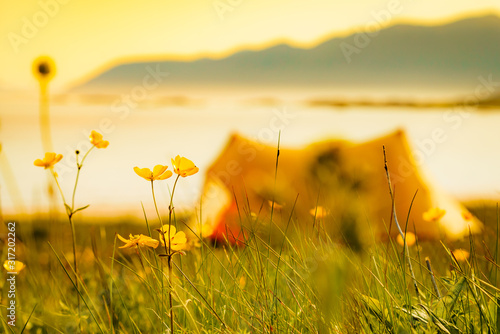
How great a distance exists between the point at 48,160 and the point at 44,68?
5.26 feet

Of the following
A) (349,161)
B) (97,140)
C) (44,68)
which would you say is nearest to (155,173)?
(97,140)

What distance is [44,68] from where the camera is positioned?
2686 millimetres

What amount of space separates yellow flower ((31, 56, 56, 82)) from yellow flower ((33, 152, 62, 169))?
144 cm

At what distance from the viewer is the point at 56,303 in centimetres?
174

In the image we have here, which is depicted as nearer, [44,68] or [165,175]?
[165,175]

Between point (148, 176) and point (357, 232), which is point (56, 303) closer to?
point (148, 176)

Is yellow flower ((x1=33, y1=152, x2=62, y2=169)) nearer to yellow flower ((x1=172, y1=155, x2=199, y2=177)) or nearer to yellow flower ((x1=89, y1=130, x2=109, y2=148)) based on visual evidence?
yellow flower ((x1=89, y1=130, x2=109, y2=148))

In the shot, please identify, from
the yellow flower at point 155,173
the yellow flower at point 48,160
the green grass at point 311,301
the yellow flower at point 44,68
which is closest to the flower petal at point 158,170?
the yellow flower at point 155,173

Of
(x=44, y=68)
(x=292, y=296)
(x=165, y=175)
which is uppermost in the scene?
(x=44, y=68)

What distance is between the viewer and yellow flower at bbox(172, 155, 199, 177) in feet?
3.43

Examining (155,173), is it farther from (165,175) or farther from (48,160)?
(48,160)

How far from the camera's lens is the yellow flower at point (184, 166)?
1.04 m

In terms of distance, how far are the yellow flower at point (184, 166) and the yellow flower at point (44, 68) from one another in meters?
1.83

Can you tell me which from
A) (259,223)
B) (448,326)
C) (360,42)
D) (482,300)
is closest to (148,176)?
(259,223)
